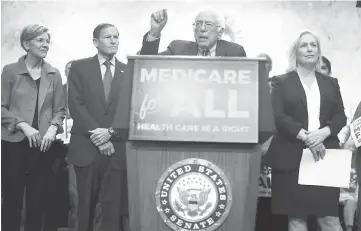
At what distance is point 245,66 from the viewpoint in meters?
2.12

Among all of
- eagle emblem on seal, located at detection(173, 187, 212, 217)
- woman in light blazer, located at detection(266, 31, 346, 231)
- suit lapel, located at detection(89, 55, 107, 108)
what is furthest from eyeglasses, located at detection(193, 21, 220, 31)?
eagle emblem on seal, located at detection(173, 187, 212, 217)

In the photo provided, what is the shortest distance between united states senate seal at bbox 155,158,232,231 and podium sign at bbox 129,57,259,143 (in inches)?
5.5

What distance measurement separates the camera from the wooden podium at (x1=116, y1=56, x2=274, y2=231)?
2088 mm

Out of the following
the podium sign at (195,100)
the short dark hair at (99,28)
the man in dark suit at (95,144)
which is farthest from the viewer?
the short dark hair at (99,28)

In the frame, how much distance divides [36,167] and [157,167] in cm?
121

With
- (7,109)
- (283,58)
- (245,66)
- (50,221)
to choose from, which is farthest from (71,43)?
(245,66)

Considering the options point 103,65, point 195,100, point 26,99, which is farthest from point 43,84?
point 195,100

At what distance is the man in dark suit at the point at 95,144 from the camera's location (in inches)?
114

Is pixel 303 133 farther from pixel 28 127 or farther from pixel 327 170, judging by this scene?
pixel 28 127

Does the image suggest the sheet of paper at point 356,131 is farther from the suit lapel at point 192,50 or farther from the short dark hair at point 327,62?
the suit lapel at point 192,50

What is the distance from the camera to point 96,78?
3043 mm

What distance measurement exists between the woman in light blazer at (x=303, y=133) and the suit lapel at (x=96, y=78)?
97cm

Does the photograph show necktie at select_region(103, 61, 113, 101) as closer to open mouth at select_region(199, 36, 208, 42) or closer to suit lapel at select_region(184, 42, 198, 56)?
suit lapel at select_region(184, 42, 198, 56)

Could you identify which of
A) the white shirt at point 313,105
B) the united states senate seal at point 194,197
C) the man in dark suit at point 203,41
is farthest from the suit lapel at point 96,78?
the white shirt at point 313,105
